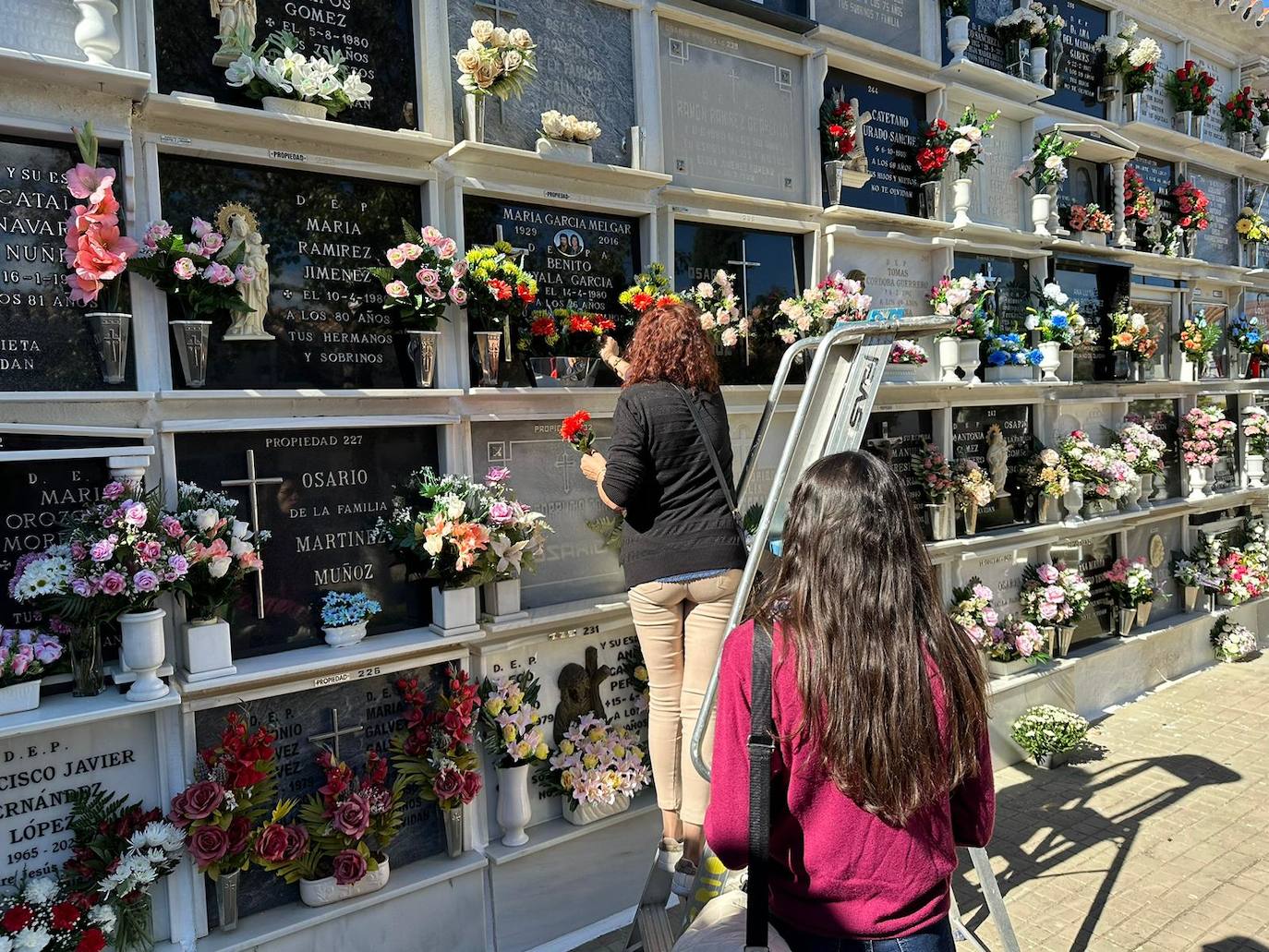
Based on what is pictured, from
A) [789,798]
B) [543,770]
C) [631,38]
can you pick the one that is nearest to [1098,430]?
[631,38]

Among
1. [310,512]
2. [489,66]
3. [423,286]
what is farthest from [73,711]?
[489,66]

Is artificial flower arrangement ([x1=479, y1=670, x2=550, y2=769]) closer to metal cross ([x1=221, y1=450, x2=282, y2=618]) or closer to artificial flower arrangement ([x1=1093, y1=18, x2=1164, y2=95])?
metal cross ([x1=221, y1=450, x2=282, y2=618])

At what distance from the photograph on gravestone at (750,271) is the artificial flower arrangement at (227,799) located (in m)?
2.85

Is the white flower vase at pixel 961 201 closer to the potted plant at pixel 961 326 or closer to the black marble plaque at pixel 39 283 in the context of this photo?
the potted plant at pixel 961 326

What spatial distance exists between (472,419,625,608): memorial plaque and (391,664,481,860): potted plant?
61cm

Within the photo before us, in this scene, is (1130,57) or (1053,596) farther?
(1130,57)

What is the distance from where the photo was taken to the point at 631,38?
4410 mm

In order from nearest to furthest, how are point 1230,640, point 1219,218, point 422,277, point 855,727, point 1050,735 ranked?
point 855,727
point 422,277
point 1050,735
point 1230,640
point 1219,218

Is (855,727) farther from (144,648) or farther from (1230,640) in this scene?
(1230,640)

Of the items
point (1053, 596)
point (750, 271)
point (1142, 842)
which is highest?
point (750, 271)

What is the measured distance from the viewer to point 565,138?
4.00m

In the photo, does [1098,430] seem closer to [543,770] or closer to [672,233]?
[672,233]

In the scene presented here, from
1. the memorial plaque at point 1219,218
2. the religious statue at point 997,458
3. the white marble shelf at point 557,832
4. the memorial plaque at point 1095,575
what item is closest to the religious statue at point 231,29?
the white marble shelf at point 557,832

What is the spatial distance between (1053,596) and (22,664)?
5.83 meters
